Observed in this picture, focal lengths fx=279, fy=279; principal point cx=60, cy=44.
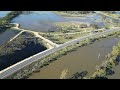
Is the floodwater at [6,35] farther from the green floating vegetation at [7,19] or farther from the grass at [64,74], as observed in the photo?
the grass at [64,74]

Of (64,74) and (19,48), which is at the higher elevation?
(19,48)

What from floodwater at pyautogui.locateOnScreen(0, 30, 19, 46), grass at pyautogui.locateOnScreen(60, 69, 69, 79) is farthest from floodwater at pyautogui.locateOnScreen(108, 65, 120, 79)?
floodwater at pyautogui.locateOnScreen(0, 30, 19, 46)

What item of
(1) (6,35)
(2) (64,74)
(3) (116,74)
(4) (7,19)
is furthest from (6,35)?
(3) (116,74)

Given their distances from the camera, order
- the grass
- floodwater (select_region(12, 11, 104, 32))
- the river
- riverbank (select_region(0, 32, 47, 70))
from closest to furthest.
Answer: the grass, riverbank (select_region(0, 32, 47, 70)), the river, floodwater (select_region(12, 11, 104, 32))

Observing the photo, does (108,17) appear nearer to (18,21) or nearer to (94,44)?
(94,44)

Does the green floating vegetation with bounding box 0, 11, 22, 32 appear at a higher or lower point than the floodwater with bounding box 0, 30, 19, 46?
higher

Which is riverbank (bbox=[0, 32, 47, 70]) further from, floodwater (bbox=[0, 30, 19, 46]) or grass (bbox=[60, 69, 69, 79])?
grass (bbox=[60, 69, 69, 79])

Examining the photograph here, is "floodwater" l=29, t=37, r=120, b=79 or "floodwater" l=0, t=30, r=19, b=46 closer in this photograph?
"floodwater" l=29, t=37, r=120, b=79

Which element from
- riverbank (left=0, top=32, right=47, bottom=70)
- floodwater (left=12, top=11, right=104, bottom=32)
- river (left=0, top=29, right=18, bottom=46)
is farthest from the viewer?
floodwater (left=12, top=11, right=104, bottom=32)

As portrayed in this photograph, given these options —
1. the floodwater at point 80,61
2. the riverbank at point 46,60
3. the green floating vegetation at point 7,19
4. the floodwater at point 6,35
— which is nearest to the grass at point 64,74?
the floodwater at point 80,61

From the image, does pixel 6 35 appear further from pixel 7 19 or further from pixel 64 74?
pixel 64 74
